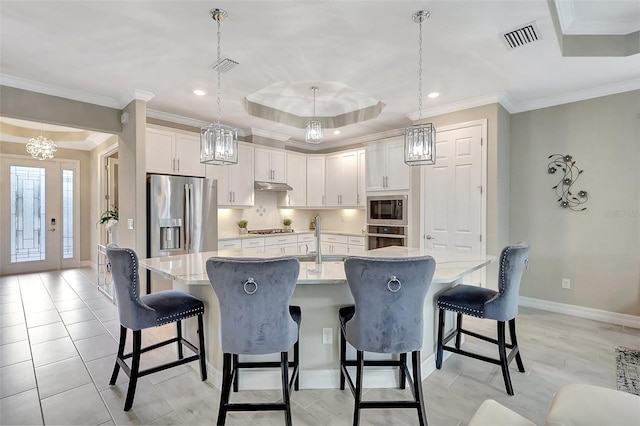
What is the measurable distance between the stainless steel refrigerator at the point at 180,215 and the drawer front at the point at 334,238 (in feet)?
7.13

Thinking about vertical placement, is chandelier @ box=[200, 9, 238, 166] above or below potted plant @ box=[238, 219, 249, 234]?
above

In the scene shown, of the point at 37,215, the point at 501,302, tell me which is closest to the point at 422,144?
the point at 501,302

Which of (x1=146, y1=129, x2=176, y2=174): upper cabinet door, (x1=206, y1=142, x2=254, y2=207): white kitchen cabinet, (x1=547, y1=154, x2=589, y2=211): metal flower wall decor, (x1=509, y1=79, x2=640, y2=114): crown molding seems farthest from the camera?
(x1=206, y1=142, x2=254, y2=207): white kitchen cabinet

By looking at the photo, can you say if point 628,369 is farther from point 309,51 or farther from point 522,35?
point 309,51

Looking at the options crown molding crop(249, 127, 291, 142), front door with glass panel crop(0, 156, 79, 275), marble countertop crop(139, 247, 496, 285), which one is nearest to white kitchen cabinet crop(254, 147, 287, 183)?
crown molding crop(249, 127, 291, 142)

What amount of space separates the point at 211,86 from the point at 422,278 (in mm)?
3128

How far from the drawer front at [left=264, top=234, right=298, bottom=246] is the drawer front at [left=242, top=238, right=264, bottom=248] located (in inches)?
4.0

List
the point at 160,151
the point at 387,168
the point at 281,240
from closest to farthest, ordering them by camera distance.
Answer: the point at 160,151 < the point at 387,168 < the point at 281,240

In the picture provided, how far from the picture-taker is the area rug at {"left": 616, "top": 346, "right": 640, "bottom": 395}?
2285 millimetres

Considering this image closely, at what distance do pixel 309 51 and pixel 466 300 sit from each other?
247 centimetres

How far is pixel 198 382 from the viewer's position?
2.32 m

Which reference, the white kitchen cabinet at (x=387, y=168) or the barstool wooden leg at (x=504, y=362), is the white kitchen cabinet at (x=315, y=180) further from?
the barstool wooden leg at (x=504, y=362)

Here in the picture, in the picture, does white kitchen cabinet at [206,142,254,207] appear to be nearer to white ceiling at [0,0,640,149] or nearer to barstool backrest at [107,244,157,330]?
white ceiling at [0,0,640,149]

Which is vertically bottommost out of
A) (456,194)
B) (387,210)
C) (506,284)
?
(506,284)
